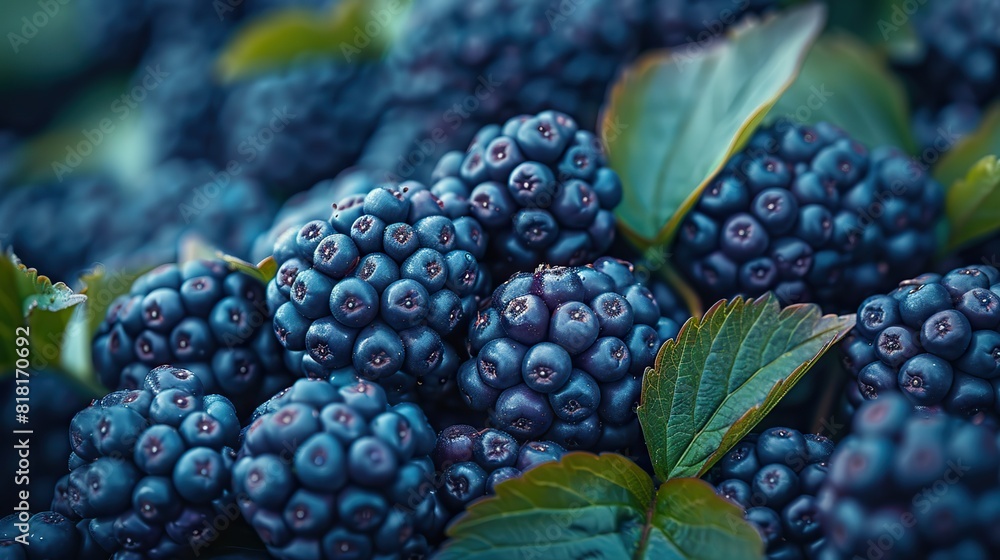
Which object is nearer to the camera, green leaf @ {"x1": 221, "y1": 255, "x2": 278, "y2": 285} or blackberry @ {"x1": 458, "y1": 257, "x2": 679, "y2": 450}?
blackberry @ {"x1": 458, "y1": 257, "x2": 679, "y2": 450}

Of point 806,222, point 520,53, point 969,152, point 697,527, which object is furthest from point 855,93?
point 697,527

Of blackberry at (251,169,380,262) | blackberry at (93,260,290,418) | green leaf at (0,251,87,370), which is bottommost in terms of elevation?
blackberry at (93,260,290,418)

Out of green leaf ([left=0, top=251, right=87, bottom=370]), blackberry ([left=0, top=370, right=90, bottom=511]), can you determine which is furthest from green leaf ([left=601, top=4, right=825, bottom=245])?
blackberry ([left=0, top=370, right=90, bottom=511])

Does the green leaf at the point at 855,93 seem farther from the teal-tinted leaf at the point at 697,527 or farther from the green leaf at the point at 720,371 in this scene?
the teal-tinted leaf at the point at 697,527

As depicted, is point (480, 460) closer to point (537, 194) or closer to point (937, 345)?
point (537, 194)

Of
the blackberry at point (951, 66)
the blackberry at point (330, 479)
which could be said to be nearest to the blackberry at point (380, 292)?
the blackberry at point (330, 479)

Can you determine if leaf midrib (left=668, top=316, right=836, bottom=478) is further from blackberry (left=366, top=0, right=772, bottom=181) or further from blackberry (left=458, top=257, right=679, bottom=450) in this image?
blackberry (left=366, top=0, right=772, bottom=181)

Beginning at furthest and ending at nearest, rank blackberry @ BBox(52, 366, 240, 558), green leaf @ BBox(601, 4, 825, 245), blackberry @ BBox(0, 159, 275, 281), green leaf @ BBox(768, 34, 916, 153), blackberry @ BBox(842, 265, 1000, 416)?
blackberry @ BBox(0, 159, 275, 281) < green leaf @ BBox(768, 34, 916, 153) < green leaf @ BBox(601, 4, 825, 245) < blackberry @ BBox(842, 265, 1000, 416) < blackberry @ BBox(52, 366, 240, 558)
